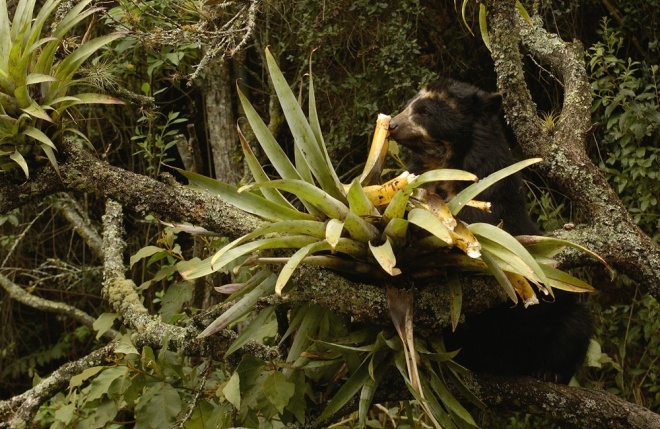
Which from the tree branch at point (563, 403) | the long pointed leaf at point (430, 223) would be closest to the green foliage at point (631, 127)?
the tree branch at point (563, 403)

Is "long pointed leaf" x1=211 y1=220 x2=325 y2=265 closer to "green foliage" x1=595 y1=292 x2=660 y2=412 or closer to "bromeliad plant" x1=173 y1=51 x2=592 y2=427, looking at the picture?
"bromeliad plant" x1=173 y1=51 x2=592 y2=427

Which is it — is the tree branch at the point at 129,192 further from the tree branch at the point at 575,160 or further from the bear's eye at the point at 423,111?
the bear's eye at the point at 423,111

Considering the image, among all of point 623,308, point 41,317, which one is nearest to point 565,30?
point 623,308

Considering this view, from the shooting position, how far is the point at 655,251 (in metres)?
2.91

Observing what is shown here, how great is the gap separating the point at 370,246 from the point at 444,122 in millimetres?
1477

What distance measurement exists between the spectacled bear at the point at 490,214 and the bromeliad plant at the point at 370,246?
38cm

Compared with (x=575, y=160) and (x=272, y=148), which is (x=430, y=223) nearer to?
(x=272, y=148)

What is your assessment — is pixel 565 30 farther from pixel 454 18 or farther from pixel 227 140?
pixel 227 140

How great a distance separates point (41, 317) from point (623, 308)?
4.46 metres

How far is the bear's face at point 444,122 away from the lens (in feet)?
12.1

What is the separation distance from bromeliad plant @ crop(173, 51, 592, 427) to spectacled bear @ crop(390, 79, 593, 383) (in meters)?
0.38

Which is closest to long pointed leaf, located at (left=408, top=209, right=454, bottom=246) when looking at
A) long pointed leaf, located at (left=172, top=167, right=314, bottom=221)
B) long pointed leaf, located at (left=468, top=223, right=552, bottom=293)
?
long pointed leaf, located at (left=468, top=223, right=552, bottom=293)

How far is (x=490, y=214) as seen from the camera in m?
3.22

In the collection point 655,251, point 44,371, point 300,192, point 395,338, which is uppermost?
point 300,192
